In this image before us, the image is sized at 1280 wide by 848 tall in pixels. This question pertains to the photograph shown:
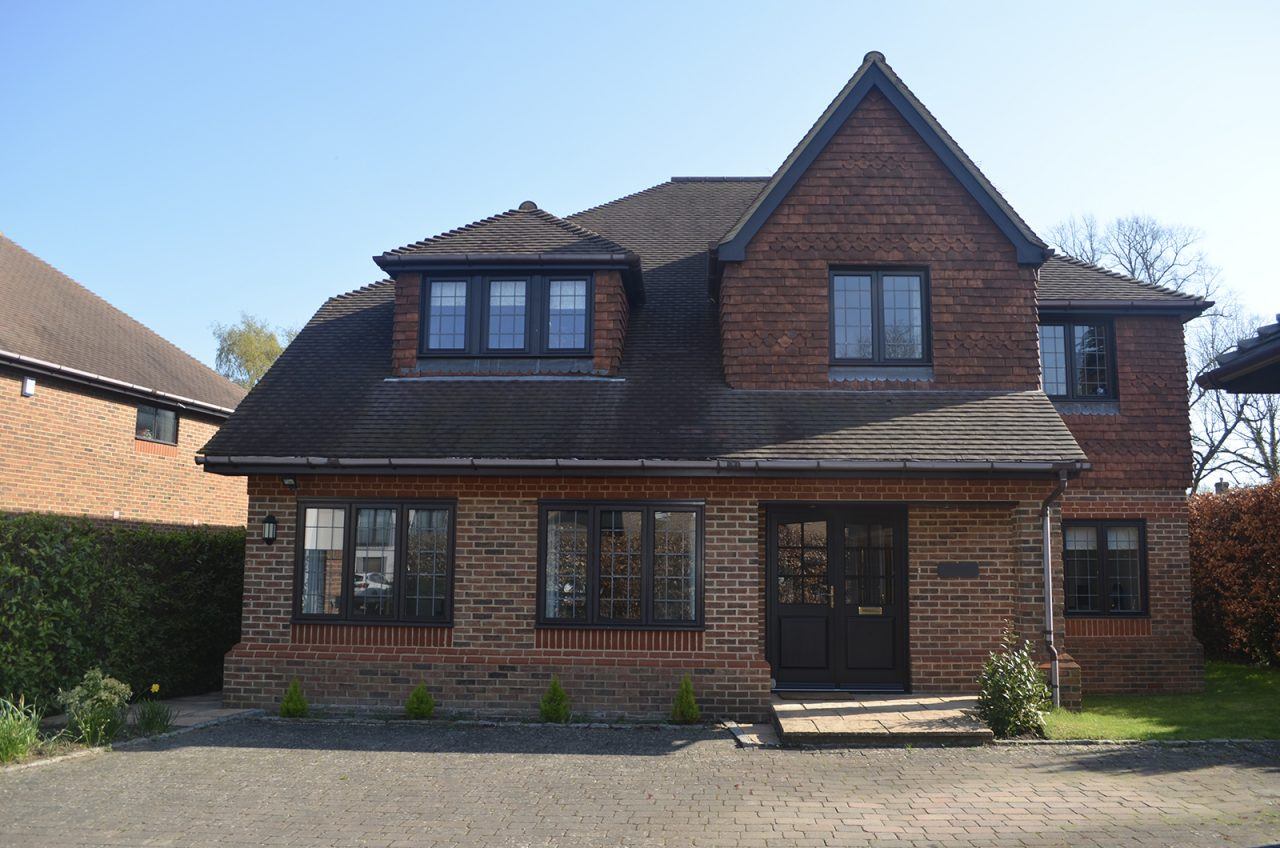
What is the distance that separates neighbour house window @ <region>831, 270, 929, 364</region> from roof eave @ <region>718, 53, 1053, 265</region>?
1274 millimetres

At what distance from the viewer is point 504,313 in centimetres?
1284

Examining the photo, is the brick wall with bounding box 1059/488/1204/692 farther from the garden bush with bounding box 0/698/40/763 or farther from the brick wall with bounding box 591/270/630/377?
the garden bush with bounding box 0/698/40/763

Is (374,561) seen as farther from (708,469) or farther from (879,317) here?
(879,317)

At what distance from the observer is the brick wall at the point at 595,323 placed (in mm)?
12570

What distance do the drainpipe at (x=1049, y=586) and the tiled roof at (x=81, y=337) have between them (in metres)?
15.7

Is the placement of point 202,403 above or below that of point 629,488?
above

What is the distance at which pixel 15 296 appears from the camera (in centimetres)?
1733

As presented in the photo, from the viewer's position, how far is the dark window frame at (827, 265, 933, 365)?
1223 centimetres

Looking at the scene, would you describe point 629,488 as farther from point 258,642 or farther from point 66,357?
point 66,357

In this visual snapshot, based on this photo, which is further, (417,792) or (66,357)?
(66,357)

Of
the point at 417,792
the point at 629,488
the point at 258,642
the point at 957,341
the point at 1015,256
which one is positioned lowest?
the point at 417,792

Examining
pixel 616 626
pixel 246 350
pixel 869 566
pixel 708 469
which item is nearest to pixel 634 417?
pixel 708 469

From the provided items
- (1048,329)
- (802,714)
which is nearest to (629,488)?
(802,714)

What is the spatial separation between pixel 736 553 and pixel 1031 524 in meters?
3.55
